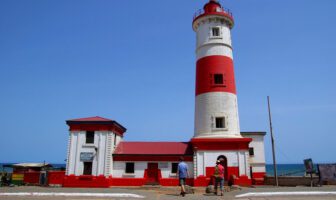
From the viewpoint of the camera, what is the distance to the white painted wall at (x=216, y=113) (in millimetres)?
24141

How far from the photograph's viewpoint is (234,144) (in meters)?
23.5

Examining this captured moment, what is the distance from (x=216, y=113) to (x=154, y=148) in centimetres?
644

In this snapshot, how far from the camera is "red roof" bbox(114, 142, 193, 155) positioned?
2492 centimetres

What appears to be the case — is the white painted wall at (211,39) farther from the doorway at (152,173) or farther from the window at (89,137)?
the window at (89,137)

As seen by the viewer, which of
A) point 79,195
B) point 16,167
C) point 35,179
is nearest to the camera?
point 79,195

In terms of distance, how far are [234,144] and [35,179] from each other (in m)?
17.6

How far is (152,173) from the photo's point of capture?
24.5 meters

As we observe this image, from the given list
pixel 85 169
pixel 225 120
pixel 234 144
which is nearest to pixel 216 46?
pixel 225 120

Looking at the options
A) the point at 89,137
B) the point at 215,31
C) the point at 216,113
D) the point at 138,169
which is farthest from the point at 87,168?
the point at 215,31

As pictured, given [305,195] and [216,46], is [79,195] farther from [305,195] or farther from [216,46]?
[216,46]

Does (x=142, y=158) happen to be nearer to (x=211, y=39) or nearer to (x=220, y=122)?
(x=220, y=122)

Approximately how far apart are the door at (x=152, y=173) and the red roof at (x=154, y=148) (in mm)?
1098

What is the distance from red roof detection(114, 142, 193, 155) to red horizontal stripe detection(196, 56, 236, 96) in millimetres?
5104

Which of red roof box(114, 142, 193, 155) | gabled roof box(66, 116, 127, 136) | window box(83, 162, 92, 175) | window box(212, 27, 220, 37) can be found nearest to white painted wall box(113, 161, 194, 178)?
red roof box(114, 142, 193, 155)
